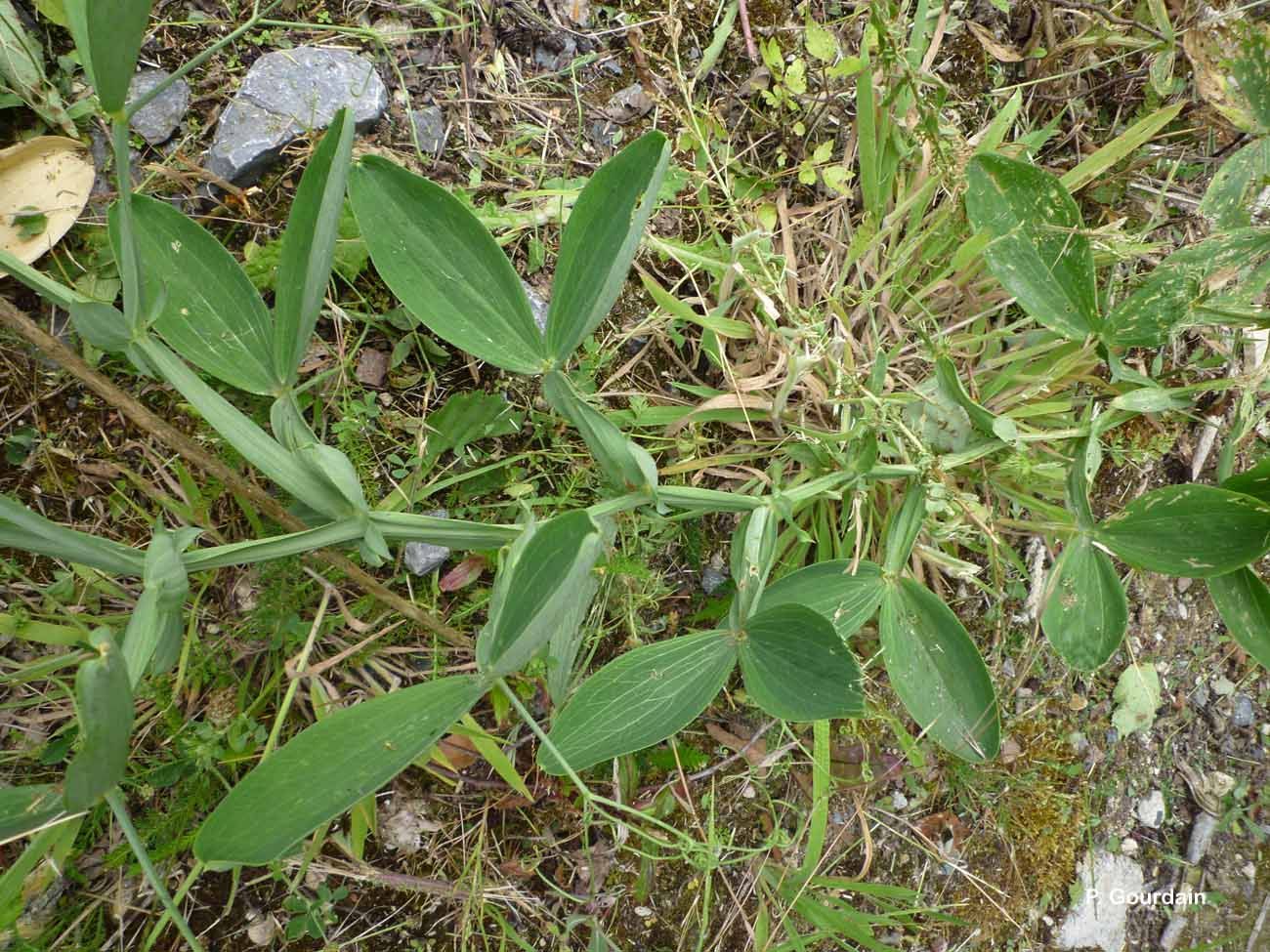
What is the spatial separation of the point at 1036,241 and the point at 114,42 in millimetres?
1279

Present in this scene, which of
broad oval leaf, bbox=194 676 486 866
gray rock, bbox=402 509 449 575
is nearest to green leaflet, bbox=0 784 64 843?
broad oval leaf, bbox=194 676 486 866

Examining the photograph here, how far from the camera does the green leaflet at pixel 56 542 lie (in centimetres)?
83

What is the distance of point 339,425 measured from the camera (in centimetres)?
139

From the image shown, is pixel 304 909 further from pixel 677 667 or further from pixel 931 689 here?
pixel 931 689

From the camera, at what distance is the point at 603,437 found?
43.2 inches

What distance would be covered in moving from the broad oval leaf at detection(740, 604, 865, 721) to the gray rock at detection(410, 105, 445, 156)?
1.03m

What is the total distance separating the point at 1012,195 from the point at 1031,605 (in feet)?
2.91

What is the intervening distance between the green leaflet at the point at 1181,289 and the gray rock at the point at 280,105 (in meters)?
1.32

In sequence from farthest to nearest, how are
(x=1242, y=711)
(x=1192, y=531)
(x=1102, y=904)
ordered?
1. (x=1242, y=711)
2. (x=1102, y=904)
3. (x=1192, y=531)

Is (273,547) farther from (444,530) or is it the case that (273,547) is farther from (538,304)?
(538,304)

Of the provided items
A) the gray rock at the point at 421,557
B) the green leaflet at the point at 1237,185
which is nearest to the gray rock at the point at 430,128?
the gray rock at the point at 421,557

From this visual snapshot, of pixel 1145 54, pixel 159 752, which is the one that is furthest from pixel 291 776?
pixel 1145 54

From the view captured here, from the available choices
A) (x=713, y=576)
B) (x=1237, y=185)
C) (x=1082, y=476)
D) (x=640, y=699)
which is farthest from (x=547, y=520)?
(x=1237, y=185)

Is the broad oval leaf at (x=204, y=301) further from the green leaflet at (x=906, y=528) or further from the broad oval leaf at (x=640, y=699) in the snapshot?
the green leaflet at (x=906, y=528)
